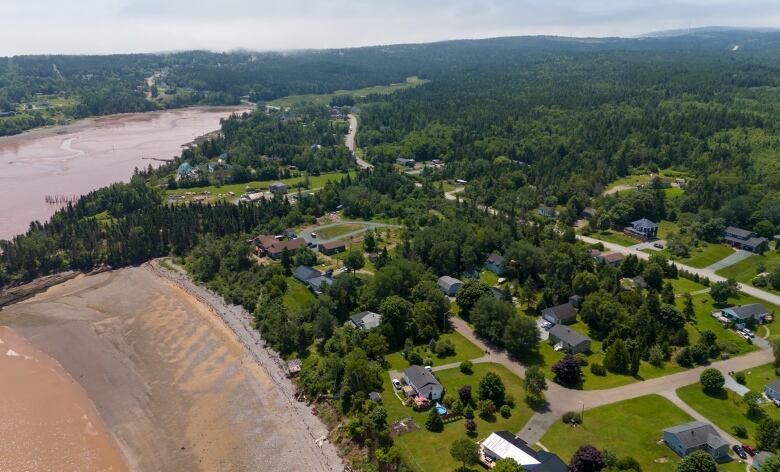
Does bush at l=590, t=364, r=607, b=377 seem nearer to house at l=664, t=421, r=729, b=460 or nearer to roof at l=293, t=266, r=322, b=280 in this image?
house at l=664, t=421, r=729, b=460

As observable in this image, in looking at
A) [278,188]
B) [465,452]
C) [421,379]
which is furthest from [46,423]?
[278,188]

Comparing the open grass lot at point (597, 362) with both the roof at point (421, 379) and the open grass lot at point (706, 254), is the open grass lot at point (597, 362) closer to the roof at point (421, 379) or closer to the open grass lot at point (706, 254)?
the roof at point (421, 379)

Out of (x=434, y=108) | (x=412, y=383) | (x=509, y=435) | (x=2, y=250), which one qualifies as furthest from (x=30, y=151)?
(x=509, y=435)

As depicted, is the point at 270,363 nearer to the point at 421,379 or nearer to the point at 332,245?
the point at 421,379

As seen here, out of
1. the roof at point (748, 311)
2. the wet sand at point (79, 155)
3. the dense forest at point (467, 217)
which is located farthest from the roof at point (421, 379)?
the wet sand at point (79, 155)

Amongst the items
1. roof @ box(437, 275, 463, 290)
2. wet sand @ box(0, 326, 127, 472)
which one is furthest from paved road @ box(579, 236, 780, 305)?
wet sand @ box(0, 326, 127, 472)

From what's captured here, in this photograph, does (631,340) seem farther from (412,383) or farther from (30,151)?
(30,151)

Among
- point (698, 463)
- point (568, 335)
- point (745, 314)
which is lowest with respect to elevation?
point (745, 314)
